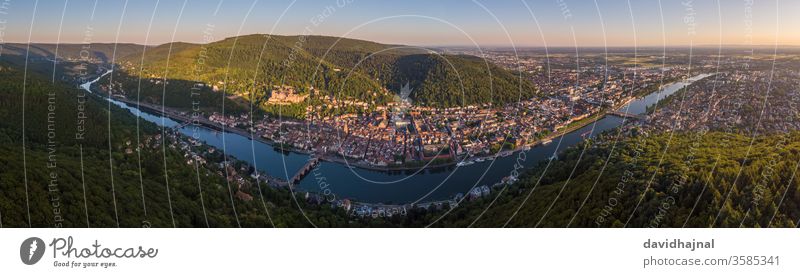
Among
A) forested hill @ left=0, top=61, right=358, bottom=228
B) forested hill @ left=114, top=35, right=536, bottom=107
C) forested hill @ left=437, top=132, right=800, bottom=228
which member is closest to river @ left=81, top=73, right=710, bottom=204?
forested hill @ left=0, top=61, right=358, bottom=228

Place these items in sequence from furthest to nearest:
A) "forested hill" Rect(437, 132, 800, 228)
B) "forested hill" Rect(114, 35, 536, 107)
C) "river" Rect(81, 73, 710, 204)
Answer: "forested hill" Rect(114, 35, 536, 107), "river" Rect(81, 73, 710, 204), "forested hill" Rect(437, 132, 800, 228)

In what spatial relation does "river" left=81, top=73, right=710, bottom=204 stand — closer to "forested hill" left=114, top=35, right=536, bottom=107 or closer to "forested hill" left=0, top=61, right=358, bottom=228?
"forested hill" left=0, top=61, right=358, bottom=228

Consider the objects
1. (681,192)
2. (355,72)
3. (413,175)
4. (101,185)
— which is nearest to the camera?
(681,192)

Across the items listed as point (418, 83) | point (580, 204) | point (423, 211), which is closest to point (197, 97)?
point (418, 83)

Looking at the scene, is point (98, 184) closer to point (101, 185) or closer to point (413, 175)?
point (101, 185)

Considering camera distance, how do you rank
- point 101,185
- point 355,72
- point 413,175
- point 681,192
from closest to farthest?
point 681,192, point 101,185, point 413,175, point 355,72

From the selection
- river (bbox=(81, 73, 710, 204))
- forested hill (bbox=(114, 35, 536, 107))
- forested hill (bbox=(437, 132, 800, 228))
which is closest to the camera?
forested hill (bbox=(437, 132, 800, 228))

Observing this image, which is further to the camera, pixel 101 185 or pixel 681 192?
pixel 101 185

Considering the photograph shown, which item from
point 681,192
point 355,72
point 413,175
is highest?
point 355,72

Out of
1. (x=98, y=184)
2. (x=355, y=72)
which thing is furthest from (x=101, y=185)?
(x=355, y=72)
